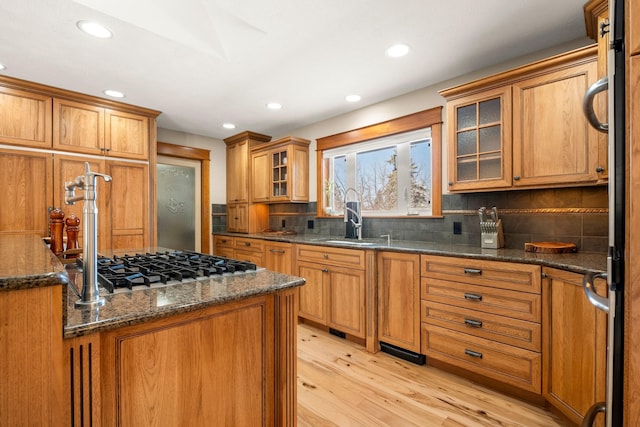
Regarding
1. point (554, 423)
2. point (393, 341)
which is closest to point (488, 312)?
point (554, 423)

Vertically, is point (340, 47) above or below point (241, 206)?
above

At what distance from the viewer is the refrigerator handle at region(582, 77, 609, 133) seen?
783 mm

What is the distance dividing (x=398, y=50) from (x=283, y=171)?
2215mm

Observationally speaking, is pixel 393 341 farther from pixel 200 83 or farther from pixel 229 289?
pixel 200 83

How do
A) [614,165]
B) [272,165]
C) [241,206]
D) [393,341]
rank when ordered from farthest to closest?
[241,206], [272,165], [393,341], [614,165]

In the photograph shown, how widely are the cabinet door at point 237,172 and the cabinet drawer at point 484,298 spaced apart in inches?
120

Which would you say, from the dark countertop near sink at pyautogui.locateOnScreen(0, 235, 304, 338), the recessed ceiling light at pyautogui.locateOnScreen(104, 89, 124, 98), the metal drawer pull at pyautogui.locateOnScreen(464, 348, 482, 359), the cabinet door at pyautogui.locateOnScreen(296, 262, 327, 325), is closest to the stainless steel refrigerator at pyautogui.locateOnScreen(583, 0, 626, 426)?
the dark countertop near sink at pyautogui.locateOnScreen(0, 235, 304, 338)

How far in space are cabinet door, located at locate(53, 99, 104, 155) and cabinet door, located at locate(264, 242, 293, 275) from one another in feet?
6.76

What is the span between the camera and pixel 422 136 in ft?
10.2

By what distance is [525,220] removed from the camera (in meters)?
2.39

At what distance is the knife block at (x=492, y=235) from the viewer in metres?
2.38

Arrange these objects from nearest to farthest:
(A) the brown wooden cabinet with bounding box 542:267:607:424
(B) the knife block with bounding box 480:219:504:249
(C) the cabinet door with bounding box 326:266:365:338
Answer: (A) the brown wooden cabinet with bounding box 542:267:607:424 < (B) the knife block with bounding box 480:219:504:249 < (C) the cabinet door with bounding box 326:266:365:338

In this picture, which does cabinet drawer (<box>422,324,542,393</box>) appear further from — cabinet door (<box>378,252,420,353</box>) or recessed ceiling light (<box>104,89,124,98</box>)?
recessed ceiling light (<box>104,89,124,98</box>)

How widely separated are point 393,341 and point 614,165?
2139mm
